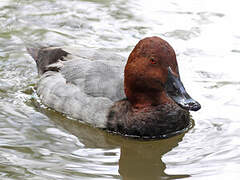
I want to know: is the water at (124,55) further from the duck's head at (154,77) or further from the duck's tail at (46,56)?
the duck's head at (154,77)

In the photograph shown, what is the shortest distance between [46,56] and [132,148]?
251 centimetres

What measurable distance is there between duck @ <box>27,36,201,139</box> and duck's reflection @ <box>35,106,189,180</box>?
0.11 metres

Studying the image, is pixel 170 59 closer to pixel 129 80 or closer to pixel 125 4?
pixel 129 80

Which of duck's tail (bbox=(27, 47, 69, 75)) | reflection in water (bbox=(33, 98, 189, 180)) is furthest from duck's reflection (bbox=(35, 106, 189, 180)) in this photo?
duck's tail (bbox=(27, 47, 69, 75))

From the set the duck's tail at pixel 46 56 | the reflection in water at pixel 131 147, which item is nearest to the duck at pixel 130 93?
the reflection in water at pixel 131 147

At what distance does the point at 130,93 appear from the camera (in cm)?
709

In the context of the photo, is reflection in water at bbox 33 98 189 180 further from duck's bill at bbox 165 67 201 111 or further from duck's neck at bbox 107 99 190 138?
duck's bill at bbox 165 67 201 111

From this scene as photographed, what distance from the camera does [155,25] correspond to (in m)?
10.3

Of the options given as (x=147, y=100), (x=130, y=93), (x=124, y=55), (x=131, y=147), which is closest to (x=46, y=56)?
(x=124, y=55)

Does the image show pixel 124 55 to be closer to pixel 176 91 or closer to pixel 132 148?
pixel 176 91

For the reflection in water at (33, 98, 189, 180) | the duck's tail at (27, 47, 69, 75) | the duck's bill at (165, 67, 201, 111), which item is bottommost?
the reflection in water at (33, 98, 189, 180)

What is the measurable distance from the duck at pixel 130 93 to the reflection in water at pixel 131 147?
106mm

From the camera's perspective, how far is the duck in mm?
6805

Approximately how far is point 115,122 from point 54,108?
1196 millimetres
